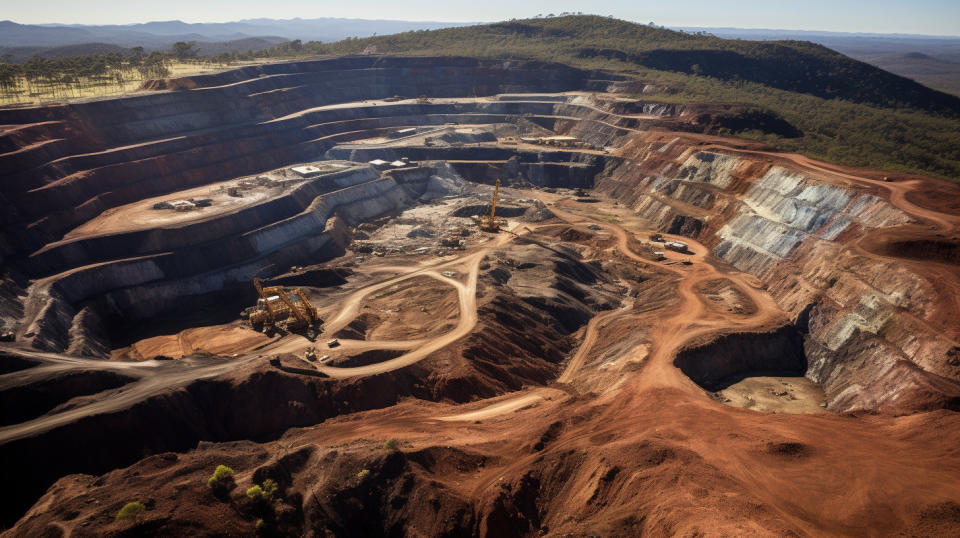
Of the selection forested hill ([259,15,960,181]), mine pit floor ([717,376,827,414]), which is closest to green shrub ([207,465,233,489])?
mine pit floor ([717,376,827,414])

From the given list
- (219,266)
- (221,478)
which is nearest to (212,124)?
(219,266)

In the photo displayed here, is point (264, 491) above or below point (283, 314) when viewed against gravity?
above

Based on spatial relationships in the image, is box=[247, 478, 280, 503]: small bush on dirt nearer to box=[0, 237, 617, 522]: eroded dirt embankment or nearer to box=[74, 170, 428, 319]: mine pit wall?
box=[0, 237, 617, 522]: eroded dirt embankment

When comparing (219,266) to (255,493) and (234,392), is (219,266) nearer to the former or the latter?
(234,392)

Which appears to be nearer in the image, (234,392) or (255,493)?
(255,493)

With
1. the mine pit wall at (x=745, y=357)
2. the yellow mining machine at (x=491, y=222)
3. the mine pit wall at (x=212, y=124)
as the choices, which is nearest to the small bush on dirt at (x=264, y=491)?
the mine pit wall at (x=745, y=357)

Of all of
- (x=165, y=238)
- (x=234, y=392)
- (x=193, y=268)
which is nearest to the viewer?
(x=234, y=392)
